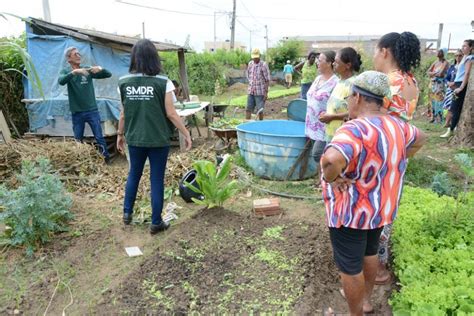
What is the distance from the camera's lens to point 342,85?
390cm

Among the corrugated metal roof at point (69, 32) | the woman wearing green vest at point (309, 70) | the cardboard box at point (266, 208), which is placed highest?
the corrugated metal roof at point (69, 32)

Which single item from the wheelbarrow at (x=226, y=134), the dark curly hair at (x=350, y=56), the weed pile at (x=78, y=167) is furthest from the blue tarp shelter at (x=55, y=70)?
the dark curly hair at (x=350, y=56)

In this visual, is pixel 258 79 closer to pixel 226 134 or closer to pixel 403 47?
pixel 226 134

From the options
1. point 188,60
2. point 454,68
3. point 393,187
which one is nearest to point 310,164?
point 393,187

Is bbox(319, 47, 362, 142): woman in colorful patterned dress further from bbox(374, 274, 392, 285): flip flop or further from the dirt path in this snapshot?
bbox(374, 274, 392, 285): flip flop

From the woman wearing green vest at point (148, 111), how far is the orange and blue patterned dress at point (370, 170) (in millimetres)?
1942

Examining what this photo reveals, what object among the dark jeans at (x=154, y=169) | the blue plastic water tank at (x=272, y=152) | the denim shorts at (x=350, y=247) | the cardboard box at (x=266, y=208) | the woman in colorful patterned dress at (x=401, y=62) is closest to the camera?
the denim shorts at (x=350, y=247)

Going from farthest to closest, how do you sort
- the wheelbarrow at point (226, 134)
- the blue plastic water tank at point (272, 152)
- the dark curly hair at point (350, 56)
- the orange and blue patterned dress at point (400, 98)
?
the wheelbarrow at point (226, 134), the blue plastic water tank at point (272, 152), the dark curly hair at point (350, 56), the orange and blue patterned dress at point (400, 98)

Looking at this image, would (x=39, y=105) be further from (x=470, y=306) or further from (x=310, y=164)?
(x=470, y=306)

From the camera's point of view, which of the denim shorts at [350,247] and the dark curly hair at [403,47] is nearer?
the denim shorts at [350,247]

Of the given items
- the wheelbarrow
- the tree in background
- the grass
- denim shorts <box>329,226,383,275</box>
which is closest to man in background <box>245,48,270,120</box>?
the wheelbarrow

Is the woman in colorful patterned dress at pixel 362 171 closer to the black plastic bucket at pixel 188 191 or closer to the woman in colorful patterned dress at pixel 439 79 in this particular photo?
the black plastic bucket at pixel 188 191

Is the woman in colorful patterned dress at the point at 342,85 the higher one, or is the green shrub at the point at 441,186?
the woman in colorful patterned dress at the point at 342,85

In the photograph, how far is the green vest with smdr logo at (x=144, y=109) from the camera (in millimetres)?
3477
